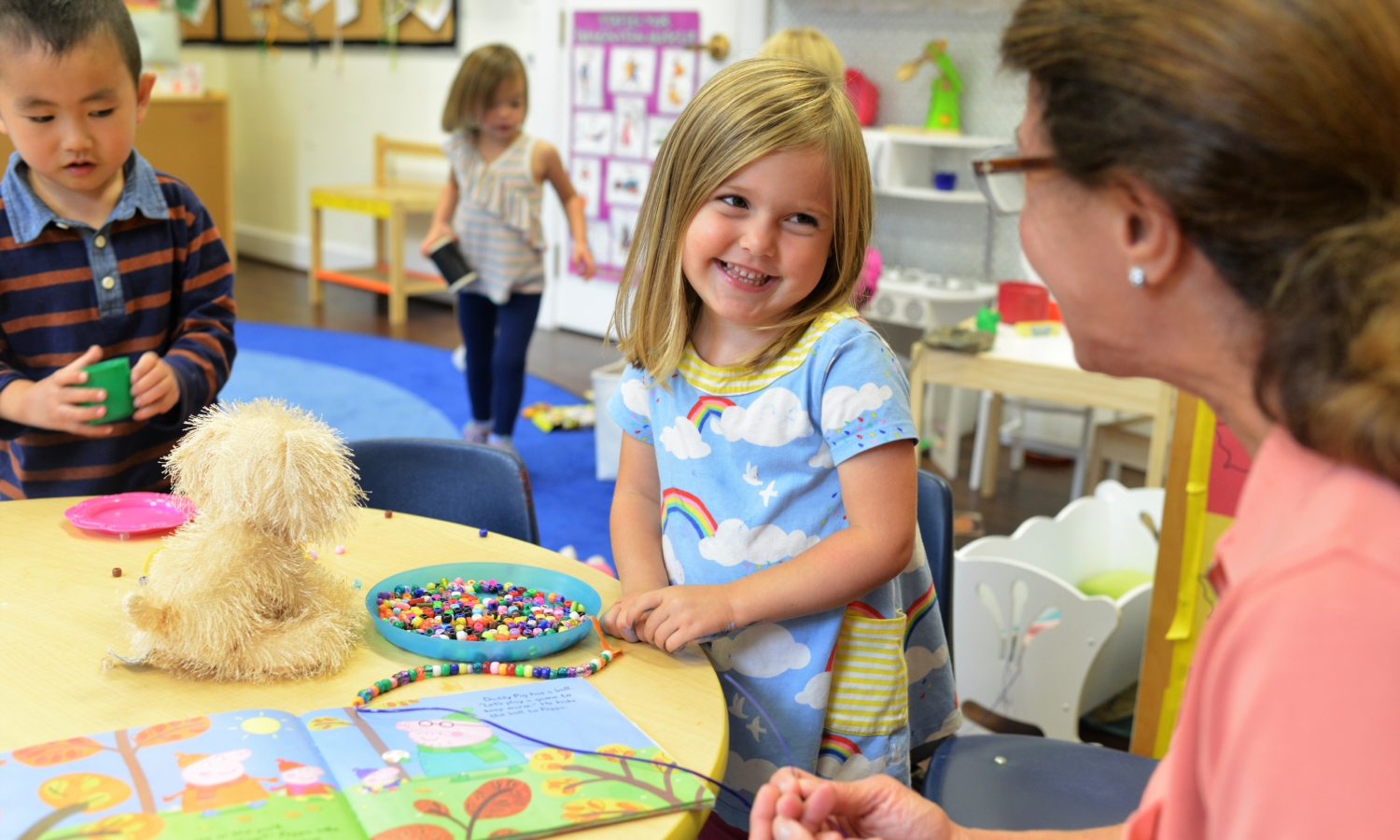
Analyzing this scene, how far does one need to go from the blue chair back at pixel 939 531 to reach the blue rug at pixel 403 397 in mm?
1650

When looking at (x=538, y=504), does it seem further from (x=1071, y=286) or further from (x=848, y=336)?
(x=1071, y=286)

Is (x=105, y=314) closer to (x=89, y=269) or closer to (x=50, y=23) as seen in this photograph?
(x=89, y=269)

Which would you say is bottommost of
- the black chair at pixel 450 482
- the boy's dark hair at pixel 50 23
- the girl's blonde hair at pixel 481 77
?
the black chair at pixel 450 482

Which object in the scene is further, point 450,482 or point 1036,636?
point 1036,636

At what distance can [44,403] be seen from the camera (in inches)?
53.2

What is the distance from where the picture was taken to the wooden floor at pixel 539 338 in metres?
3.77

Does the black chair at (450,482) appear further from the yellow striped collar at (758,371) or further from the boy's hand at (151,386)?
the yellow striped collar at (758,371)

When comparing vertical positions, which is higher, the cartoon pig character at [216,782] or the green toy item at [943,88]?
the green toy item at [943,88]

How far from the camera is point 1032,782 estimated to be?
4.34 ft

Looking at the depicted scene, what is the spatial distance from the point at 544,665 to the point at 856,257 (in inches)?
21.8

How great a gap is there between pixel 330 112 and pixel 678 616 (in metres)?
6.67

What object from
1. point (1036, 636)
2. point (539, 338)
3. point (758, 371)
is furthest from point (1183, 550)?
point (539, 338)

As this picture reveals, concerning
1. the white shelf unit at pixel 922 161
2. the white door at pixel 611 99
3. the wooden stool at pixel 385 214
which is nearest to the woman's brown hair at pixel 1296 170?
the white shelf unit at pixel 922 161

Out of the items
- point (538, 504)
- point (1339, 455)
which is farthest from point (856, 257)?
point (538, 504)
